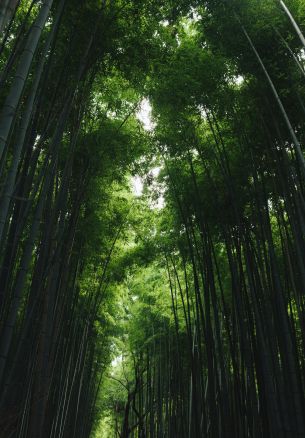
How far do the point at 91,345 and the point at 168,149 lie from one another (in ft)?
13.5

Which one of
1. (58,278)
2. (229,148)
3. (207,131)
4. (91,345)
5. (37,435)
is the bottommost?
(37,435)

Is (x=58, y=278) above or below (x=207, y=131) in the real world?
below

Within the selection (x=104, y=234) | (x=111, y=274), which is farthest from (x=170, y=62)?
(x=111, y=274)

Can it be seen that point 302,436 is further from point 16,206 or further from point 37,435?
point 16,206

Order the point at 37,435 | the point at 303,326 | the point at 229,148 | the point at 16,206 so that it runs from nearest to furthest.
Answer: the point at 16,206
the point at 37,435
the point at 303,326
the point at 229,148

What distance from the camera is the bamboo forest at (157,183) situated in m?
2.55

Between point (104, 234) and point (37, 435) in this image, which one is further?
point (104, 234)

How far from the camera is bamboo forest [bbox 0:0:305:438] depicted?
2.55 meters

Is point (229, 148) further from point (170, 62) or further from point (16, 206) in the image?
Result: point (16, 206)

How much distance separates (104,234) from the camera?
19.1 ft

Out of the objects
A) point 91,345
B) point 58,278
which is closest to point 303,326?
point 58,278

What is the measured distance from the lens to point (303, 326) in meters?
3.28

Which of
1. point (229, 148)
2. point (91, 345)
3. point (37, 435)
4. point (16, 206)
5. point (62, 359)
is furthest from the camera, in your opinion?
point (91, 345)

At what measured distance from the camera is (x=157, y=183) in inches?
228
